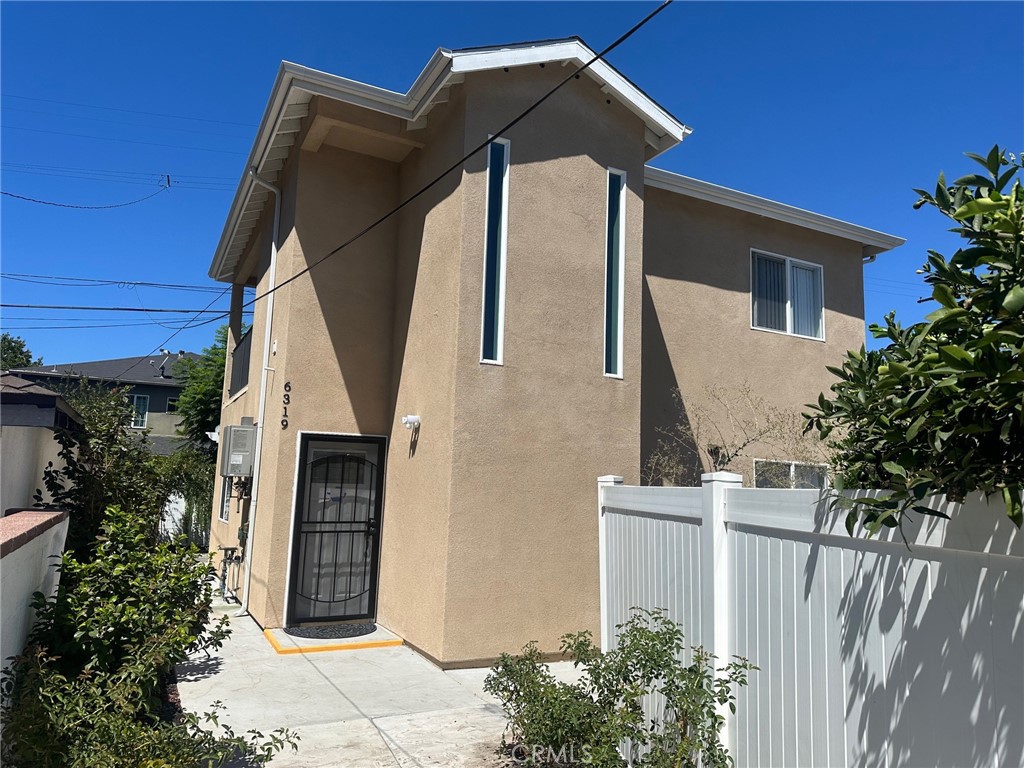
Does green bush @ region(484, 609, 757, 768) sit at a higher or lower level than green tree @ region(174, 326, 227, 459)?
lower

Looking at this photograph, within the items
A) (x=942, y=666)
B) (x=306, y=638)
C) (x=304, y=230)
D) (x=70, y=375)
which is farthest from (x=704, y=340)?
(x=70, y=375)

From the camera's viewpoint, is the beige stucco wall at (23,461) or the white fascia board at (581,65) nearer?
the beige stucco wall at (23,461)

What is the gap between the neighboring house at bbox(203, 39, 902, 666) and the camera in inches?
293

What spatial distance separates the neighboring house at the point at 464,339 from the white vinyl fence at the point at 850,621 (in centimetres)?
308

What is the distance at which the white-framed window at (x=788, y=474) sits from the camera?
32.6 ft

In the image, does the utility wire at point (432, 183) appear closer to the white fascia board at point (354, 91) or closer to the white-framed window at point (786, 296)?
the white fascia board at point (354, 91)

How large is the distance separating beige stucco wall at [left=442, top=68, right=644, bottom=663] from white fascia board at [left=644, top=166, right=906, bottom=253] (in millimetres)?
1894

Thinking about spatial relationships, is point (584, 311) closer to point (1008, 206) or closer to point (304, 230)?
point (304, 230)

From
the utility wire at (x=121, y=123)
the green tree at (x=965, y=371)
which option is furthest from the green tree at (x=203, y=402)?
the green tree at (x=965, y=371)

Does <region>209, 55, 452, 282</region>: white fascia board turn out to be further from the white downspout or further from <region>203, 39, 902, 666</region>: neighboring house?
the white downspout

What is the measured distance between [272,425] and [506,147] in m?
4.60

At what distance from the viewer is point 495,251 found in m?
7.78

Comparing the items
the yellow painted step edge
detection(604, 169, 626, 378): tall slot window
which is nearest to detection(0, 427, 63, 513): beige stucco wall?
the yellow painted step edge

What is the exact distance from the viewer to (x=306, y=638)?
26.6 feet
